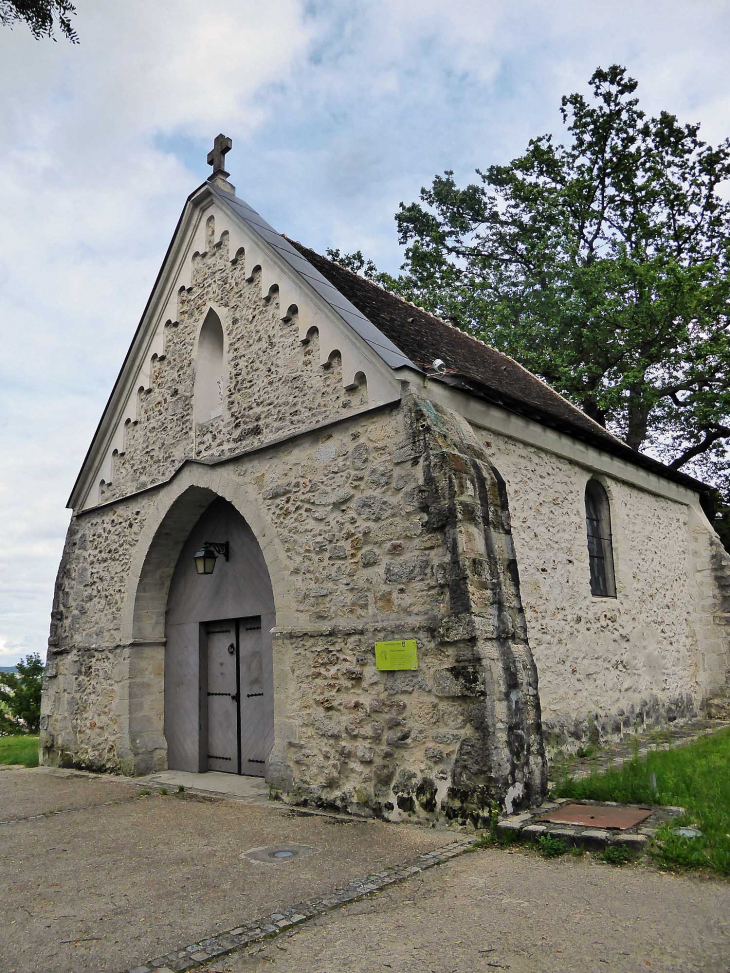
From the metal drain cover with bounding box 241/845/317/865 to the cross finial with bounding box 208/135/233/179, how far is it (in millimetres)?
8552

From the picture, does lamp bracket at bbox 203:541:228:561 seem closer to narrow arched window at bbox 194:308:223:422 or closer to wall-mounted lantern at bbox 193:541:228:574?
wall-mounted lantern at bbox 193:541:228:574

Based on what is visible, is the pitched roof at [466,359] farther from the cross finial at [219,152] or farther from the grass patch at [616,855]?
the grass patch at [616,855]

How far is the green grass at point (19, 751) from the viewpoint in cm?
1159

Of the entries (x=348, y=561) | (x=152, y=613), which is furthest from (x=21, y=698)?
(x=348, y=561)

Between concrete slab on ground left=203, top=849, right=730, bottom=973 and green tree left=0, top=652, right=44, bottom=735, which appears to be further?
green tree left=0, top=652, right=44, bottom=735

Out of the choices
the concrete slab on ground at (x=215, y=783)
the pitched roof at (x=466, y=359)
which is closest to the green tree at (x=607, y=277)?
the pitched roof at (x=466, y=359)

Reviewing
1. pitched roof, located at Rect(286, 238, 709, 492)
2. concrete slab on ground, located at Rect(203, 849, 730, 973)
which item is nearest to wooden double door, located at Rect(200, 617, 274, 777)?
pitched roof, located at Rect(286, 238, 709, 492)

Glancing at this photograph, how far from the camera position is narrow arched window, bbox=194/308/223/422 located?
9.65 m

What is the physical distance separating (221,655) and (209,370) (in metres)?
3.73

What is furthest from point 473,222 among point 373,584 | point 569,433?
point 373,584

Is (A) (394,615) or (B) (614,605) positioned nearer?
(A) (394,615)

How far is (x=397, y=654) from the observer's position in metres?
6.44

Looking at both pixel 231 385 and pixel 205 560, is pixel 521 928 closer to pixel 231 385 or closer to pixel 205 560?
pixel 205 560

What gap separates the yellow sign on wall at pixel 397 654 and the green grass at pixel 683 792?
1609mm
